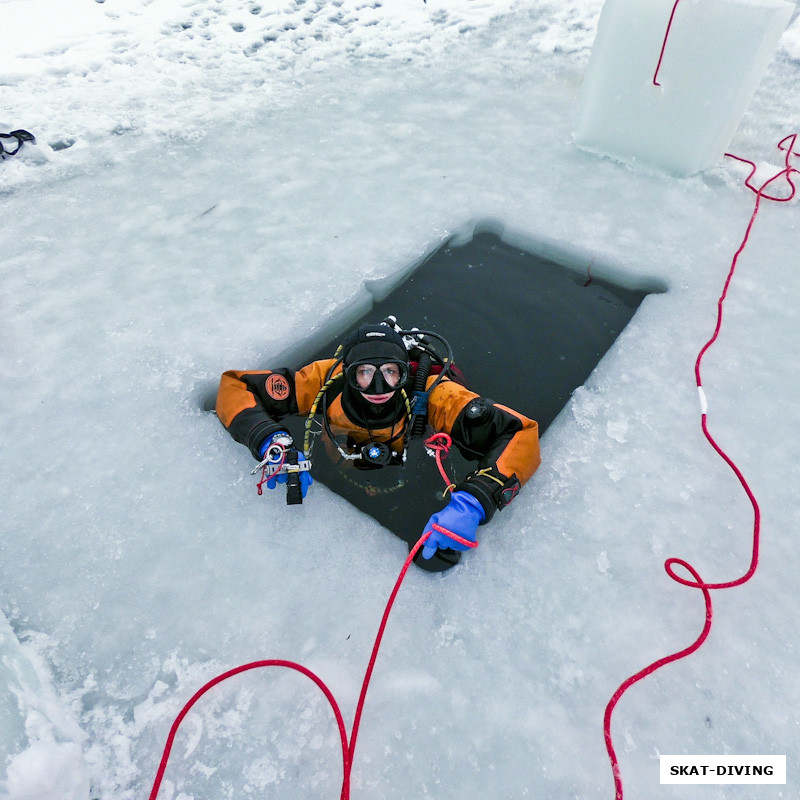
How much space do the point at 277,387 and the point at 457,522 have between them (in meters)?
0.86

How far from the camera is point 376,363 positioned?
1.82m

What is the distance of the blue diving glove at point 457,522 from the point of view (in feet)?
5.52

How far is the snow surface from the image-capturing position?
140cm

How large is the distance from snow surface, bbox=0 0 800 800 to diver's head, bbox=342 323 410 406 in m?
0.42

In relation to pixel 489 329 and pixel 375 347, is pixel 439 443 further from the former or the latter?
pixel 489 329

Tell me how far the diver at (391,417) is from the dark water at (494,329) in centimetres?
26

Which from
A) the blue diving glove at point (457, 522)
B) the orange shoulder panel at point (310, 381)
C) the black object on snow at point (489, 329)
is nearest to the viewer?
the blue diving glove at point (457, 522)

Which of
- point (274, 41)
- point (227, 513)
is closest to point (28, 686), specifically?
point (227, 513)

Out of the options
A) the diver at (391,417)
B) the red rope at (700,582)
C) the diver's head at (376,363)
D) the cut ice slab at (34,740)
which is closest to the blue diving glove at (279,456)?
the diver at (391,417)

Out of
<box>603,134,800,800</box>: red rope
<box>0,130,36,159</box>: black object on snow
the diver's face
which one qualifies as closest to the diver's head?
the diver's face

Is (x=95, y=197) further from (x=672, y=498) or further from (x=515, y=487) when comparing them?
(x=672, y=498)

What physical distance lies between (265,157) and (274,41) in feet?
6.11

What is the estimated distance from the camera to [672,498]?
187cm

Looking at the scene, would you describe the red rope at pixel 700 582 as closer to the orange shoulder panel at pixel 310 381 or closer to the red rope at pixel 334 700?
the red rope at pixel 334 700
